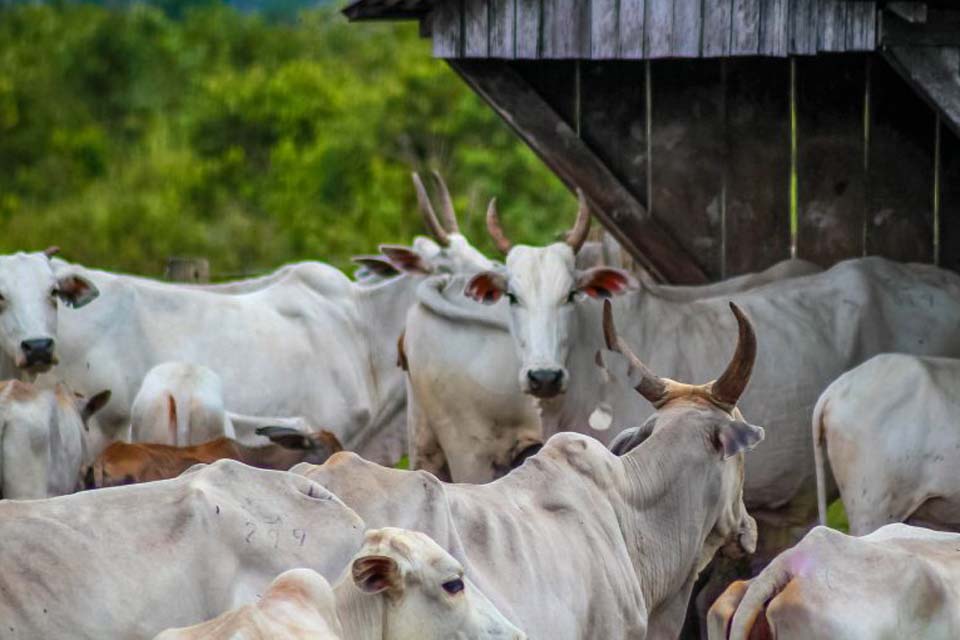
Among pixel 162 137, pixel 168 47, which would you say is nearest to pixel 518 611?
pixel 162 137

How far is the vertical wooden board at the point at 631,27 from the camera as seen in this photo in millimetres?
10047

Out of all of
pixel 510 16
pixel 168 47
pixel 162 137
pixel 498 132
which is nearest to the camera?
pixel 510 16

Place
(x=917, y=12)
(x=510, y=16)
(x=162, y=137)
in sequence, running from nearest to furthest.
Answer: (x=917, y=12), (x=510, y=16), (x=162, y=137)

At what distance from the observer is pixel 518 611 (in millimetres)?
6914

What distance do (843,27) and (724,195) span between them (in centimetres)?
235

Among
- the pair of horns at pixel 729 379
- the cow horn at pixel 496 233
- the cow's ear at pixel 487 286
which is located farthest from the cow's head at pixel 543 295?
the pair of horns at pixel 729 379

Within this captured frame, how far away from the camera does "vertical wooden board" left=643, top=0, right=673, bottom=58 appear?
9.98 metres

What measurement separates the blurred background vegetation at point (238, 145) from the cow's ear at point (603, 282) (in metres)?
14.9

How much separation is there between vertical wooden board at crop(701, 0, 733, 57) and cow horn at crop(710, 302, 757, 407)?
2173 millimetres

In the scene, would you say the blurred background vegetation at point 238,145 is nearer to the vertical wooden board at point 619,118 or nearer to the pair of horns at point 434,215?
the pair of horns at point 434,215

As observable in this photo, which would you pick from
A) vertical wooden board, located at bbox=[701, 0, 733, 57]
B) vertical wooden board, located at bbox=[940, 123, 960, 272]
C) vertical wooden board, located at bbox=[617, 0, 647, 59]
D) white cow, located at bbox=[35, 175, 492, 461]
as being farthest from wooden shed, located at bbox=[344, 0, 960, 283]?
vertical wooden board, located at bbox=[701, 0, 733, 57]

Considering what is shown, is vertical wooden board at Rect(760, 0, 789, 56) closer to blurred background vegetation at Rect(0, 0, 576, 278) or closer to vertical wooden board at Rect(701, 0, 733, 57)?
vertical wooden board at Rect(701, 0, 733, 57)

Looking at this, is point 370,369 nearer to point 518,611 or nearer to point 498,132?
point 518,611

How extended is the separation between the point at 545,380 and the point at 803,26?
2.01 m
